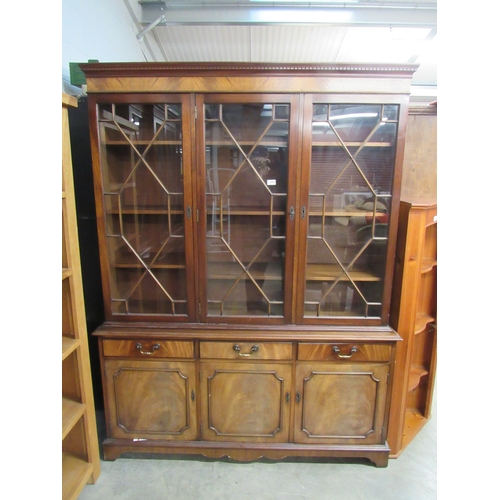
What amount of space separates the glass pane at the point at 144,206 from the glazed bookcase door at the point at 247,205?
14 centimetres

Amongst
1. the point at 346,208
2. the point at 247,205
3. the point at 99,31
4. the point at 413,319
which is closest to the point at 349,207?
the point at 346,208

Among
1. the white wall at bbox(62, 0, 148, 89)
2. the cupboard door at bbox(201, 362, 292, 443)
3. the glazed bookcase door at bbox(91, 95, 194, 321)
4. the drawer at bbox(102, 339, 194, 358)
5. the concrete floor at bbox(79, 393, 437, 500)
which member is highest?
the white wall at bbox(62, 0, 148, 89)

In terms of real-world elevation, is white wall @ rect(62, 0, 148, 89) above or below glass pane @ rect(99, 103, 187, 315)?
above

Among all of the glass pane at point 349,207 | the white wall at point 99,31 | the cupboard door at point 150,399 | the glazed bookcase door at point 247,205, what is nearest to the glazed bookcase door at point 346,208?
the glass pane at point 349,207

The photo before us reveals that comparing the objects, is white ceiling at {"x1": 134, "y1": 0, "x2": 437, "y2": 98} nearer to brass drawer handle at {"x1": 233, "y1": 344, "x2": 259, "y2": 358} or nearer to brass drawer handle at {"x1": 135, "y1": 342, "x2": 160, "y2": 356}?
brass drawer handle at {"x1": 233, "y1": 344, "x2": 259, "y2": 358}

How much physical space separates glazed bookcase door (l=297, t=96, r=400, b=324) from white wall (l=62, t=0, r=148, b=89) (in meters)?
1.34

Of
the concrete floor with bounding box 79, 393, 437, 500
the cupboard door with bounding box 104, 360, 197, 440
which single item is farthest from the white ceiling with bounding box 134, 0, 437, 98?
the concrete floor with bounding box 79, 393, 437, 500

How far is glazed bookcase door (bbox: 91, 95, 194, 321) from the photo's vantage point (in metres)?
1.46

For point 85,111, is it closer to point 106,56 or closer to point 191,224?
point 106,56

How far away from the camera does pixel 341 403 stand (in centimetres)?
160

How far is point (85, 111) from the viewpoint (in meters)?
1.66

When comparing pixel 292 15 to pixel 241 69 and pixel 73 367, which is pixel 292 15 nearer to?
pixel 241 69
